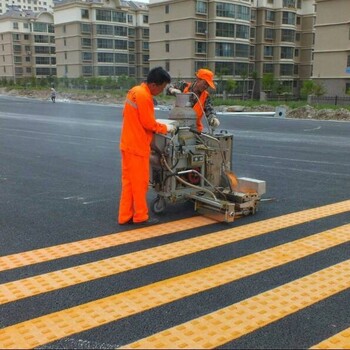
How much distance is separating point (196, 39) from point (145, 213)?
50.5 metres

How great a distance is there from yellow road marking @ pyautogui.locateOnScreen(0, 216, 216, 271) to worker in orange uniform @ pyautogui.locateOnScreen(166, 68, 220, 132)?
4.12ft

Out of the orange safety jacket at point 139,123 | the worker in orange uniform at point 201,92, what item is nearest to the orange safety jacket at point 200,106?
the worker in orange uniform at point 201,92

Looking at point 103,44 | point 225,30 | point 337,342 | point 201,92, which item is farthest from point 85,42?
point 337,342

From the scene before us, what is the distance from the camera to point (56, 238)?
16.8ft

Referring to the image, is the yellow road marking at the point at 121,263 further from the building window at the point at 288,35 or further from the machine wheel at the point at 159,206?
the building window at the point at 288,35

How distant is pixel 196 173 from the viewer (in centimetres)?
579

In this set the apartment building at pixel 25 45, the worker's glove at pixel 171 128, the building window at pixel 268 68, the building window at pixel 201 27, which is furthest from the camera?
the apartment building at pixel 25 45

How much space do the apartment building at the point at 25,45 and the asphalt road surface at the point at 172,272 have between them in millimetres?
79391

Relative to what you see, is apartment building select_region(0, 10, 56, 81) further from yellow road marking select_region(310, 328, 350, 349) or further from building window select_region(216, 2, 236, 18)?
yellow road marking select_region(310, 328, 350, 349)

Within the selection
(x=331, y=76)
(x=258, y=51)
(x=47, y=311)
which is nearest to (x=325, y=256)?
(x=47, y=311)

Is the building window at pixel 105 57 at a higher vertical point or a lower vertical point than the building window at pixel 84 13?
lower

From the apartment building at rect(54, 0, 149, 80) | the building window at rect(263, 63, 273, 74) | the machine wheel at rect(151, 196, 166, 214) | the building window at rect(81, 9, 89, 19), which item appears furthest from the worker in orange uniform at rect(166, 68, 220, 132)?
the building window at rect(81, 9, 89, 19)

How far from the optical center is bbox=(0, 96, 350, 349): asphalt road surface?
319 centimetres

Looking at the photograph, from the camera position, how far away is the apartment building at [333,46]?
133ft
